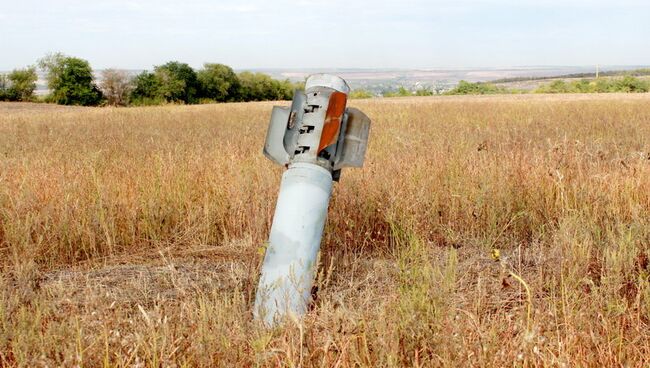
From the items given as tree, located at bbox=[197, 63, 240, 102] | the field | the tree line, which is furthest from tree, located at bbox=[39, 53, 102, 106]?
the field

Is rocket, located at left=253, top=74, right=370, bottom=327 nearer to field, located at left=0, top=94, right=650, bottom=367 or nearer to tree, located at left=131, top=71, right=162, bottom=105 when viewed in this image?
field, located at left=0, top=94, right=650, bottom=367

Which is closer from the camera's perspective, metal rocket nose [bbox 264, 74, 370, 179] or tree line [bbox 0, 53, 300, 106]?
metal rocket nose [bbox 264, 74, 370, 179]

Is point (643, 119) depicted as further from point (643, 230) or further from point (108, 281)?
point (108, 281)

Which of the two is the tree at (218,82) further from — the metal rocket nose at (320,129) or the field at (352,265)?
Result: the metal rocket nose at (320,129)

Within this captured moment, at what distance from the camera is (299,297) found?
104 inches

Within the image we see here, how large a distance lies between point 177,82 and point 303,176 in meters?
50.4

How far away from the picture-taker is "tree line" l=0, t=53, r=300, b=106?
50.2m

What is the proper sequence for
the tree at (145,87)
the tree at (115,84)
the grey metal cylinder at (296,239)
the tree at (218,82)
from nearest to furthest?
1. the grey metal cylinder at (296,239)
2. the tree at (145,87)
3. the tree at (115,84)
4. the tree at (218,82)

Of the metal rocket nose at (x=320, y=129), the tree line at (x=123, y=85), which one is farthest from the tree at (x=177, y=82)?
the metal rocket nose at (x=320, y=129)

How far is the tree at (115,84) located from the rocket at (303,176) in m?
49.9

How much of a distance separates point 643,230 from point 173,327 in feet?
8.60

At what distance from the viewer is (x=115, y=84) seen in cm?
5088

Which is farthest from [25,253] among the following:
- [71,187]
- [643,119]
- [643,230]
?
[643,119]

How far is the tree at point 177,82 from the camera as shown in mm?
50250
